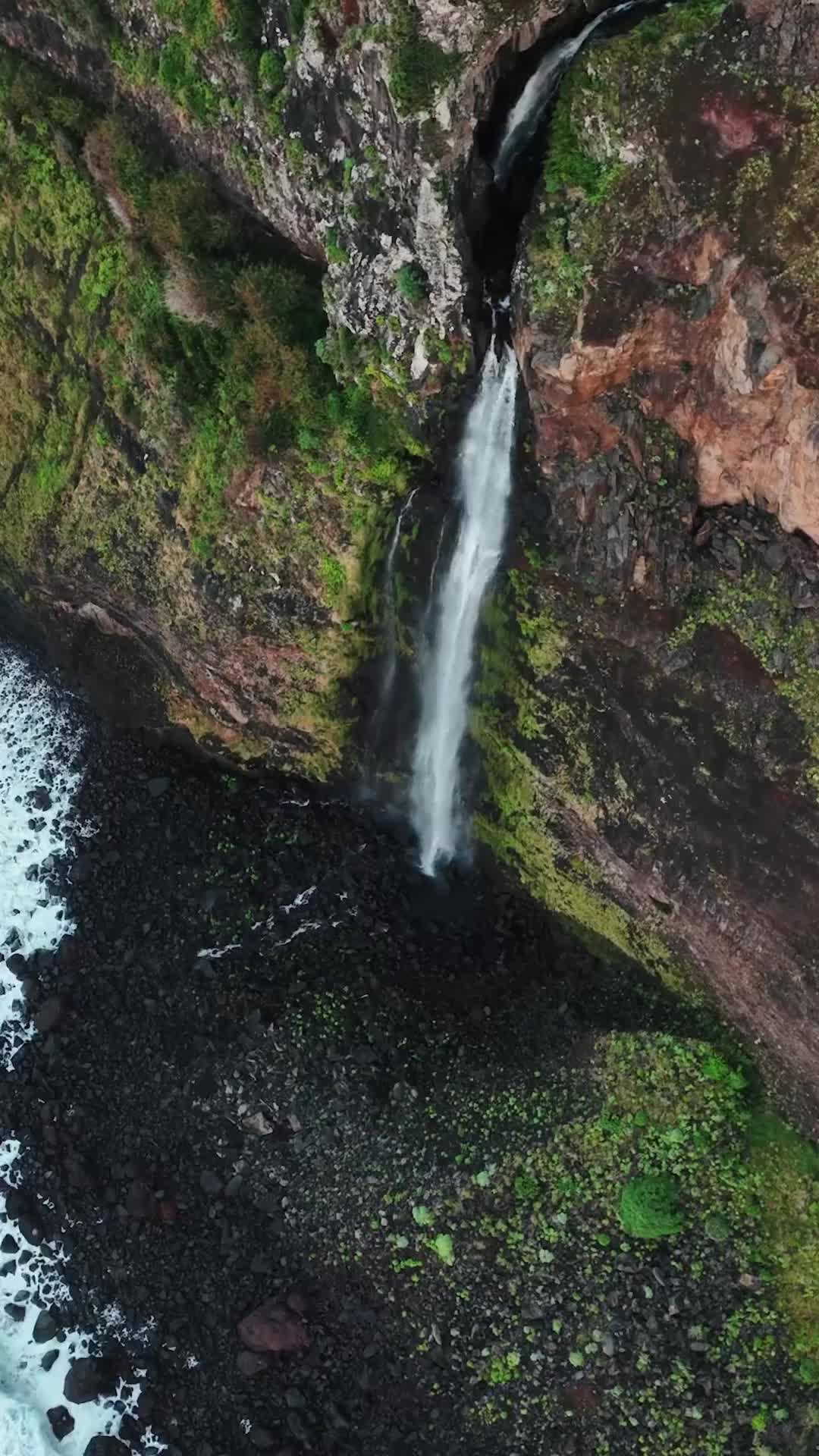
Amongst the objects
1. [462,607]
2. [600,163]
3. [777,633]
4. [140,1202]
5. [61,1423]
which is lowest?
[61,1423]

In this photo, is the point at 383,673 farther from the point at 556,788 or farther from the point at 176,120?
the point at 176,120

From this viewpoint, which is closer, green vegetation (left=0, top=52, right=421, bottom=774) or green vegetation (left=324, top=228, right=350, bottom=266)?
green vegetation (left=324, top=228, right=350, bottom=266)

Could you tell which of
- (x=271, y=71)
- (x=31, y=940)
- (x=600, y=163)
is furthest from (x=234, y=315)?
(x=31, y=940)

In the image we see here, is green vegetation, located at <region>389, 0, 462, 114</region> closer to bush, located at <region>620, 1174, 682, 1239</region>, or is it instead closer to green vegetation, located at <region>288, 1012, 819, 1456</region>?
green vegetation, located at <region>288, 1012, 819, 1456</region>

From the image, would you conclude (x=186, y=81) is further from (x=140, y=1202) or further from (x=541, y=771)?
(x=140, y=1202)

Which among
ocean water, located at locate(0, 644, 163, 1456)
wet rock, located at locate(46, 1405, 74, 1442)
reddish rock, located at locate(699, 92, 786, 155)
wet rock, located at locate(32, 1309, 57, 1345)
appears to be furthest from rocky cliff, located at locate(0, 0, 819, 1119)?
wet rock, located at locate(46, 1405, 74, 1442)

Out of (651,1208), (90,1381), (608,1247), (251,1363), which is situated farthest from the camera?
(90,1381)
